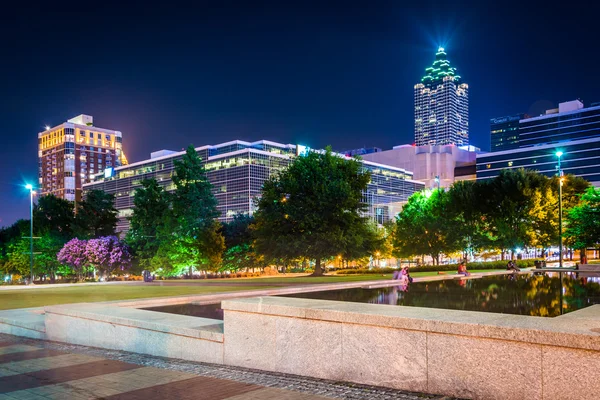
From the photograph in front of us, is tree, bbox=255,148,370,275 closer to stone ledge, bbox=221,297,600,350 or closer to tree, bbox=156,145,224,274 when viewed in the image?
tree, bbox=156,145,224,274

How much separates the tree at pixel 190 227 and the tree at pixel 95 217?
1892 centimetres

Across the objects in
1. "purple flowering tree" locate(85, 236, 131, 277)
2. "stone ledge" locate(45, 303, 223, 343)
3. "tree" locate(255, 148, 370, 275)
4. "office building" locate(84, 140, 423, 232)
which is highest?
"office building" locate(84, 140, 423, 232)

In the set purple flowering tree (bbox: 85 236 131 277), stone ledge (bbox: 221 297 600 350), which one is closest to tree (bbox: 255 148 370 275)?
purple flowering tree (bbox: 85 236 131 277)

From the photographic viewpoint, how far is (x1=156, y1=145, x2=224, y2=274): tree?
186 ft

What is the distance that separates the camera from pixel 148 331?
9875mm

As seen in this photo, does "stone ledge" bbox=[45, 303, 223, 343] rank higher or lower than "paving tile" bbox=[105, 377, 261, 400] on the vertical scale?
higher

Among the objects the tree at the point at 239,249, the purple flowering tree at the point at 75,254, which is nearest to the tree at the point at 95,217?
the purple flowering tree at the point at 75,254

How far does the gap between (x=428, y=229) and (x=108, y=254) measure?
1517 inches

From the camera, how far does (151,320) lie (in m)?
10.3

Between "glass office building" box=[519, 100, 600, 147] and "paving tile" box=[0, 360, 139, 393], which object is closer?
"paving tile" box=[0, 360, 139, 393]

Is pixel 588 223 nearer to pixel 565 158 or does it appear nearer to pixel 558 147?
pixel 558 147

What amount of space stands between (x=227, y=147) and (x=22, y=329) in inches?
5006

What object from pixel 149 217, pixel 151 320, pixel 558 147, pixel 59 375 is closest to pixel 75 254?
pixel 149 217

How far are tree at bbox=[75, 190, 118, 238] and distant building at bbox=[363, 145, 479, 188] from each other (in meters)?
128
